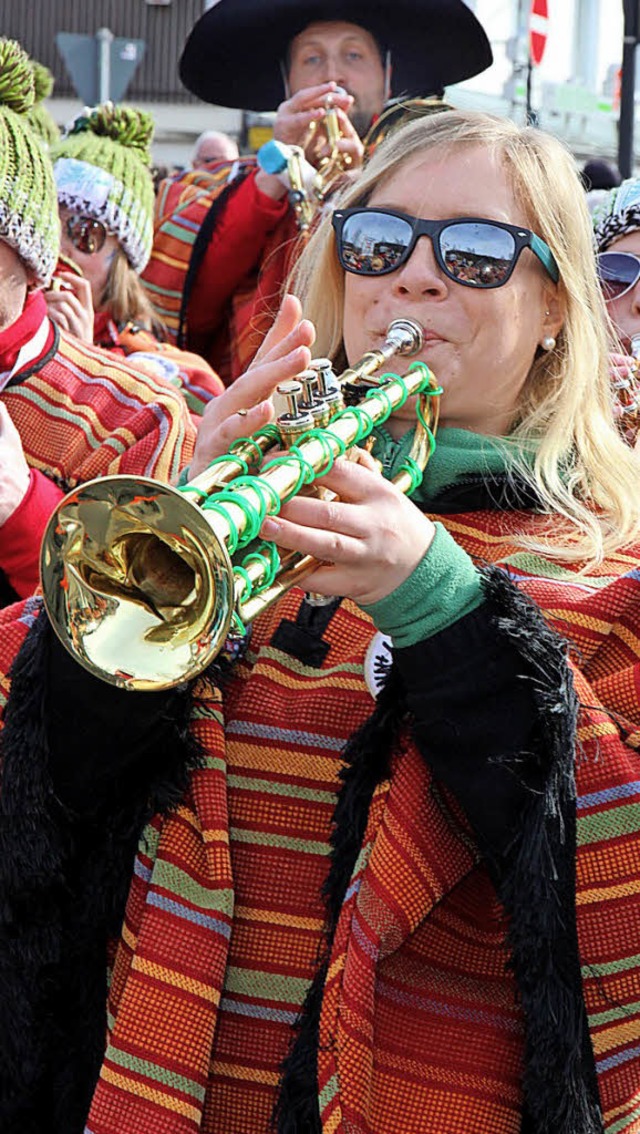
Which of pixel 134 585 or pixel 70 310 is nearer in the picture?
pixel 134 585

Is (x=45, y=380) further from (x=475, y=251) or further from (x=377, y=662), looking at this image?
(x=377, y=662)

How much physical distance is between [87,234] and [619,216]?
5.22ft

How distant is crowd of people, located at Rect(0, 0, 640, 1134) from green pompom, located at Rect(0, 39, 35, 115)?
102cm

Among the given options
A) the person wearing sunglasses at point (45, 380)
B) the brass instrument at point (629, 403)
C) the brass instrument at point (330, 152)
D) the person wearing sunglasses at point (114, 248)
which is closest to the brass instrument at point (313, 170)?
the brass instrument at point (330, 152)

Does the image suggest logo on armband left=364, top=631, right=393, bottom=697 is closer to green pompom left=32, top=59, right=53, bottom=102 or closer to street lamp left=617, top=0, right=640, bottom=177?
green pompom left=32, top=59, right=53, bottom=102

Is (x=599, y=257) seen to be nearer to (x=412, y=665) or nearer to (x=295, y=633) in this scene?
(x=295, y=633)

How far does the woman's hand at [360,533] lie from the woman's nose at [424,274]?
468 millimetres

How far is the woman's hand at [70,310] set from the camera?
13.1 feet

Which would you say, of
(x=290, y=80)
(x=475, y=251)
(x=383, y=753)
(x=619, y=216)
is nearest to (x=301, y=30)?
(x=290, y=80)

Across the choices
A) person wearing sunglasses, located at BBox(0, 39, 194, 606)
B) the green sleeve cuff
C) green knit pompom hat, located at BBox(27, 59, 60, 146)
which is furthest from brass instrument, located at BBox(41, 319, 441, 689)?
green knit pompom hat, located at BBox(27, 59, 60, 146)

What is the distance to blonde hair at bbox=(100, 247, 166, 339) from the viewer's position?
443cm

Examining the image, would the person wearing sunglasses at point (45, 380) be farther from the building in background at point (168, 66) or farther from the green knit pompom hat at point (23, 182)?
the building in background at point (168, 66)

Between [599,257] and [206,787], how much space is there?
1873 millimetres

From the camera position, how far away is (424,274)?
2203 mm
